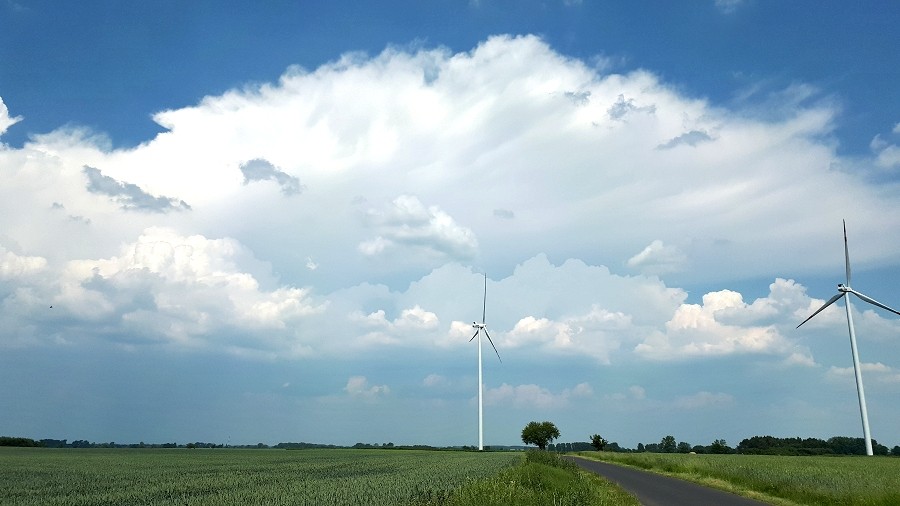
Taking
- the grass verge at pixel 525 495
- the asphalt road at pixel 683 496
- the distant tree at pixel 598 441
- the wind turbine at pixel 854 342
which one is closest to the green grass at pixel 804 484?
the asphalt road at pixel 683 496

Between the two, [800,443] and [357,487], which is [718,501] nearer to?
[357,487]

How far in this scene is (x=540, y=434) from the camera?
7146 inches

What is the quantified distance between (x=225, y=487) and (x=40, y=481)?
1631 cm

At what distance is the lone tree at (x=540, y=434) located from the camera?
181637 mm

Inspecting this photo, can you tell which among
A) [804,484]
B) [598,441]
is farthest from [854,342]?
[598,441]

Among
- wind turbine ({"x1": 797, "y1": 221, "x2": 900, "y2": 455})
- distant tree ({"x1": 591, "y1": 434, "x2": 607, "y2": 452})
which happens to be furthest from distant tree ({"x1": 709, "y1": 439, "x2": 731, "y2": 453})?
wind turbine ({"x1": 797, "y1": 221, "x2": 900, "y2": 455})

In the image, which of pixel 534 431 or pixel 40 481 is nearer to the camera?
pixel 40 481

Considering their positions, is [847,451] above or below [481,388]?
below

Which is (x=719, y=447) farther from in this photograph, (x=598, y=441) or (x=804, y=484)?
(x=804, y=484)

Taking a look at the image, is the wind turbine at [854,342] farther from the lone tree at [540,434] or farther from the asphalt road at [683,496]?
the lone tree at [540,434]

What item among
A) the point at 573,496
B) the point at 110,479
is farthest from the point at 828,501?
the point at 110,479

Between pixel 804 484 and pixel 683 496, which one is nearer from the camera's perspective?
pixel 683 496

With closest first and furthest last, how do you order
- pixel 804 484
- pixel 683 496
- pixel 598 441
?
pixel 683 496, pixel 804 484, pixel 598 441

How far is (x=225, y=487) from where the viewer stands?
3694 centimetres
